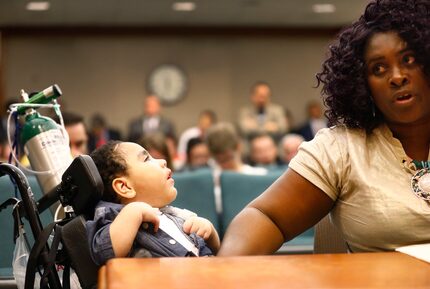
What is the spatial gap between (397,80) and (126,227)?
0.70 m

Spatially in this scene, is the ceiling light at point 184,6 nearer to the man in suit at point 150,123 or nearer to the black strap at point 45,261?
the man in suit at point 150,123

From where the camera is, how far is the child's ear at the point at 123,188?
1727 millimetres

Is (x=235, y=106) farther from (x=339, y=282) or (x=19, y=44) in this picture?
(x=339, y=282)

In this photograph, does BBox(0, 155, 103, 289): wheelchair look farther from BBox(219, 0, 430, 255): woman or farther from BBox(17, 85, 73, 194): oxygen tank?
BBox(17, 85, 73, 194): oxygen tank

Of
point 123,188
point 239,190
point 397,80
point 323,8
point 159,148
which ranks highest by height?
point 323,8

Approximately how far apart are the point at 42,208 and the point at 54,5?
9953 mm

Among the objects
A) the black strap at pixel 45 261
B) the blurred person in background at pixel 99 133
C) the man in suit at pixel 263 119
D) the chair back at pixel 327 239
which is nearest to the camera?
the black strap at pixel 45 261

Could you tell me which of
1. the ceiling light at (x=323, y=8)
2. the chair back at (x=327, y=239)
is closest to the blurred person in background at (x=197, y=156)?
the chair back at (x=327, y=239)

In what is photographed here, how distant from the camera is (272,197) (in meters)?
1.79

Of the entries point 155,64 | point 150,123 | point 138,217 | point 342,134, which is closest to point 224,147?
point 342,134

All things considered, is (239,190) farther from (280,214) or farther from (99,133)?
(99,133)

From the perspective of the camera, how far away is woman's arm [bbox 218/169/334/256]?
67.4 inches

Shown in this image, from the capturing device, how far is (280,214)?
178 cm

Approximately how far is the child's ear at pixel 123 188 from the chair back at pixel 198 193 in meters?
1.70
